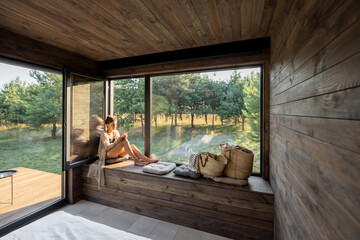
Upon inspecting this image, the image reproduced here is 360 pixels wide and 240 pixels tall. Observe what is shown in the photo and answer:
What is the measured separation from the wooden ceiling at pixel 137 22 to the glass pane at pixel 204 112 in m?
0.59

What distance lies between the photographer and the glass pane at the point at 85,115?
2.74 m

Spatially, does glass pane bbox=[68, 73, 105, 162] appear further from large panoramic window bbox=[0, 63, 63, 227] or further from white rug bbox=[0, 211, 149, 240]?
white rug bbox=[0, 211, 149, 240]

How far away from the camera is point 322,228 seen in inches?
32.2

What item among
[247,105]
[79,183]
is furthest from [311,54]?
[79,183]

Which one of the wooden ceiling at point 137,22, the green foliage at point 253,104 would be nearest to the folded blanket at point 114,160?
the wooden ceiling at point 137,22

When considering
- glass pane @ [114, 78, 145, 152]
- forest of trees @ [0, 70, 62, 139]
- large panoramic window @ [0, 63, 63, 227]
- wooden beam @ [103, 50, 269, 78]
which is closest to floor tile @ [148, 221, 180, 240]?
glass pane @ [114, 78, 145, 152]

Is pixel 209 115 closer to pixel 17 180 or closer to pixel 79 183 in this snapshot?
pixel 79 183

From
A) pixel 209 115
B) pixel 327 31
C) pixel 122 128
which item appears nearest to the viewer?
pixel 327 31

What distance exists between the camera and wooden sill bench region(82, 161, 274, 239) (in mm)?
1878

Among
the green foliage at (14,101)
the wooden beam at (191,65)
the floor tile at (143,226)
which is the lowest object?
the floor tile at (143,226)

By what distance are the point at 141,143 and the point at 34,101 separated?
5.75ft

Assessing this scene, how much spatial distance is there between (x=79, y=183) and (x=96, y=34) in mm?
2490

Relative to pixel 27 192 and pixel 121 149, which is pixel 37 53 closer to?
pixel 121 149

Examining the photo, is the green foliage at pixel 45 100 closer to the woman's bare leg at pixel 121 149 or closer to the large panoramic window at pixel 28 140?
the large panoramic window at pixel 28 140
